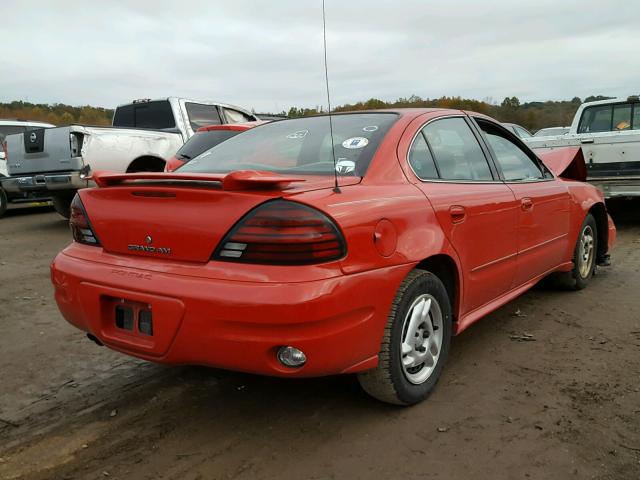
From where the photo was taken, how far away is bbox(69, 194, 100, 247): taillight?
9.25 feet

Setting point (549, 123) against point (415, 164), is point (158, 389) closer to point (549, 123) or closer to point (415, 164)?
point (415, 164)

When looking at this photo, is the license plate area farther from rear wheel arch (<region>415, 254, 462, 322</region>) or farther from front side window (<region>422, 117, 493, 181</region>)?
front side window (<region>422, 117, 493, 181</region>)

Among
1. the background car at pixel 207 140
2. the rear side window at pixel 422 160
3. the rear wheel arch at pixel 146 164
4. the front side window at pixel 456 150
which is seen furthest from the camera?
the rear wheel arch at pixel 146 164

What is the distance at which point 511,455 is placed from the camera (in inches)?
93.4

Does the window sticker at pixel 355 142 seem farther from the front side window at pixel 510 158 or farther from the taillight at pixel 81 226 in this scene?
the taillight at pixel 81 226

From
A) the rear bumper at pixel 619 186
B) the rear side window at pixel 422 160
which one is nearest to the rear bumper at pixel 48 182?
the rear side window at pixel 422 160

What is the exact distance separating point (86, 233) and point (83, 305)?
39cm

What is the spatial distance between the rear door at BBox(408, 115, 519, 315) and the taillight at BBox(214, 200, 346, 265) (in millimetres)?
812

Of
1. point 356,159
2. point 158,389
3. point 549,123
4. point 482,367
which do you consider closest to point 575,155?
point 482,367

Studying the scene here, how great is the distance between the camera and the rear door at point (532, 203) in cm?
379

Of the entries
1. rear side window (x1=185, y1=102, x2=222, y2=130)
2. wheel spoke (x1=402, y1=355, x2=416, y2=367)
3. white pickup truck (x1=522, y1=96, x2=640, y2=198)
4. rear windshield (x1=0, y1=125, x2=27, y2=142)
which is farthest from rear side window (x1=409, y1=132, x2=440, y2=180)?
rear windshield (x1=0, y1=125, x2=27, y2=142)

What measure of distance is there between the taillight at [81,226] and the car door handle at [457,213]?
1801mm

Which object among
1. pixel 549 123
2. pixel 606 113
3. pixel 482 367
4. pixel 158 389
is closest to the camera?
pixel 158 389

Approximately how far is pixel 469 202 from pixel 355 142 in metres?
0.73
